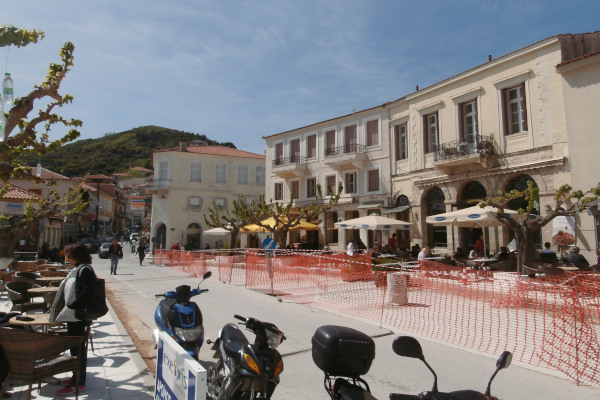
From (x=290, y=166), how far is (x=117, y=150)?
11050 centimetres

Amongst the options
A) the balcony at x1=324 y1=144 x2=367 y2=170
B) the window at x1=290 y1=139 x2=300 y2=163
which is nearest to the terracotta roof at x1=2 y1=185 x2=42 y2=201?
the window at x1=290 y1=139 x2=300 y2=163

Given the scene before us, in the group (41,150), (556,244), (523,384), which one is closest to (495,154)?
(556,244)

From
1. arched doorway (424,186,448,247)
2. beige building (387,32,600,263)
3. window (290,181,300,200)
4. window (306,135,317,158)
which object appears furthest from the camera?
window (290,181,300,200)

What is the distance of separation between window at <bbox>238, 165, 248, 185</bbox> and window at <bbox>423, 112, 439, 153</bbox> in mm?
23386

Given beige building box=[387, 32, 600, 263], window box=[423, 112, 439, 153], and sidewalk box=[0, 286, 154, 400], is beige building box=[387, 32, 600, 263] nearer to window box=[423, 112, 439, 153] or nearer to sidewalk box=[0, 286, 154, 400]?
window box=[423, 112, 439, 153]

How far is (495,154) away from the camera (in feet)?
62.6

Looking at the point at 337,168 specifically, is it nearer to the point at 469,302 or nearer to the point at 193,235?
the point at 193,235

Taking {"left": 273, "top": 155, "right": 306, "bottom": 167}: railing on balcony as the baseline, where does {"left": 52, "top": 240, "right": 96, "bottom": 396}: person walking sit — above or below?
below

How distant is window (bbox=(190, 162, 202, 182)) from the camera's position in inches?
1576

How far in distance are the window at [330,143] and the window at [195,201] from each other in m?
16.5

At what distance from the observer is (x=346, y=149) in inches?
1093

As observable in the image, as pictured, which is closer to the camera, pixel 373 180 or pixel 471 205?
pixel 471 205

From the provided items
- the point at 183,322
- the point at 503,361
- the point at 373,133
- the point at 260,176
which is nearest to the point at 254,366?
the point at 183,322

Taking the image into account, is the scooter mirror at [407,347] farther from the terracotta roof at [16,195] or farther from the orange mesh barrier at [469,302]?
the terracotta roof at [16,195]
